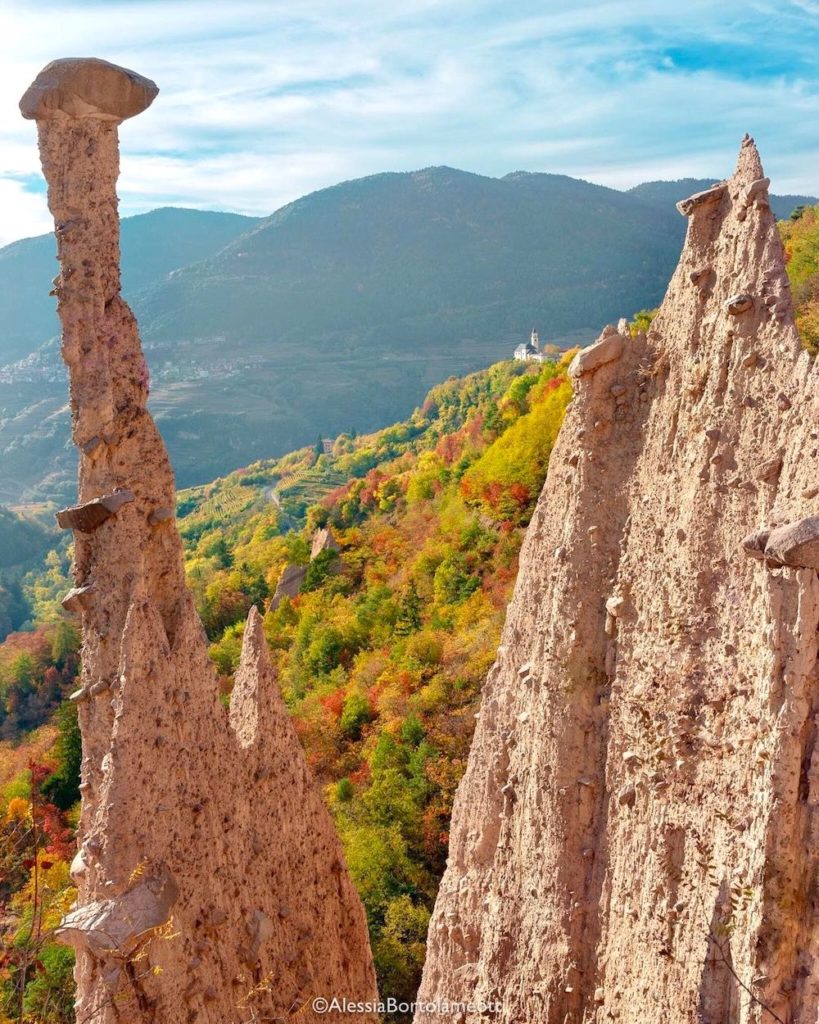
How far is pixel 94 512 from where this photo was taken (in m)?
7.25

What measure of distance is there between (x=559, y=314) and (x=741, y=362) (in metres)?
172

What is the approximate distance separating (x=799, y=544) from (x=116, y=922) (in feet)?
18.7

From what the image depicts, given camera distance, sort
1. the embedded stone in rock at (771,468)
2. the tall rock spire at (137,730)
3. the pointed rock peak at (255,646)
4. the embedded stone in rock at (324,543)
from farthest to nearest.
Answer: the embedded stone in rock at (324,543)
the pointed rock peak at (255,646)
the tall rock spire at (137,730)
the embedded stone in rock at (771,468)

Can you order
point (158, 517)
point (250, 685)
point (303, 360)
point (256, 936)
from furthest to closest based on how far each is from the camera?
point (303, 360), point (250, 685), point (158, 517), point (256, 936)

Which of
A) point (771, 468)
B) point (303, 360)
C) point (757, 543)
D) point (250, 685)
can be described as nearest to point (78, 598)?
point (250, 685)

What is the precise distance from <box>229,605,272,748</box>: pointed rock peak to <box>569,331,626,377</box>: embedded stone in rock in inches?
157

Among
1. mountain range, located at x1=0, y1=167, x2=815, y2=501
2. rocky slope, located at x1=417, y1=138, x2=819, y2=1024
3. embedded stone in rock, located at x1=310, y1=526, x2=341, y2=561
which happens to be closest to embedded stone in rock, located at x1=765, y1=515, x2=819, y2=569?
rocky slope, located at x1=417, y1=138, x2=819, y2=1024

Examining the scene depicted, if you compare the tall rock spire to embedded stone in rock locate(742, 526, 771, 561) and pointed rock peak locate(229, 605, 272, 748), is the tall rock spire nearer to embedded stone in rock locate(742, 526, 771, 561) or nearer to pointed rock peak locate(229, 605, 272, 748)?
pointed rock peak locate(229, 605, 272, 748)

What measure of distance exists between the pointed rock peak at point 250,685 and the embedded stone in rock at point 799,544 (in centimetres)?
531

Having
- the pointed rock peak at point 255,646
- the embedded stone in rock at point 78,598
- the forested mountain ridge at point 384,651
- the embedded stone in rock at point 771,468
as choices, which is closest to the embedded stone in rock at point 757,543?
the embedded stone in rock at point 771,468

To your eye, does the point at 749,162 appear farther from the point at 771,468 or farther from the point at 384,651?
the point at 384,651

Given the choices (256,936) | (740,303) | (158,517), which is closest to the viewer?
(740,303)

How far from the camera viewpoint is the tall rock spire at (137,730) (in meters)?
Answer: 6.73

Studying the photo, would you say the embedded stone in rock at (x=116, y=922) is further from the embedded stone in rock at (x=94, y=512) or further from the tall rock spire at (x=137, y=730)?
the embedded stone in rock at (x=94, y=512)
